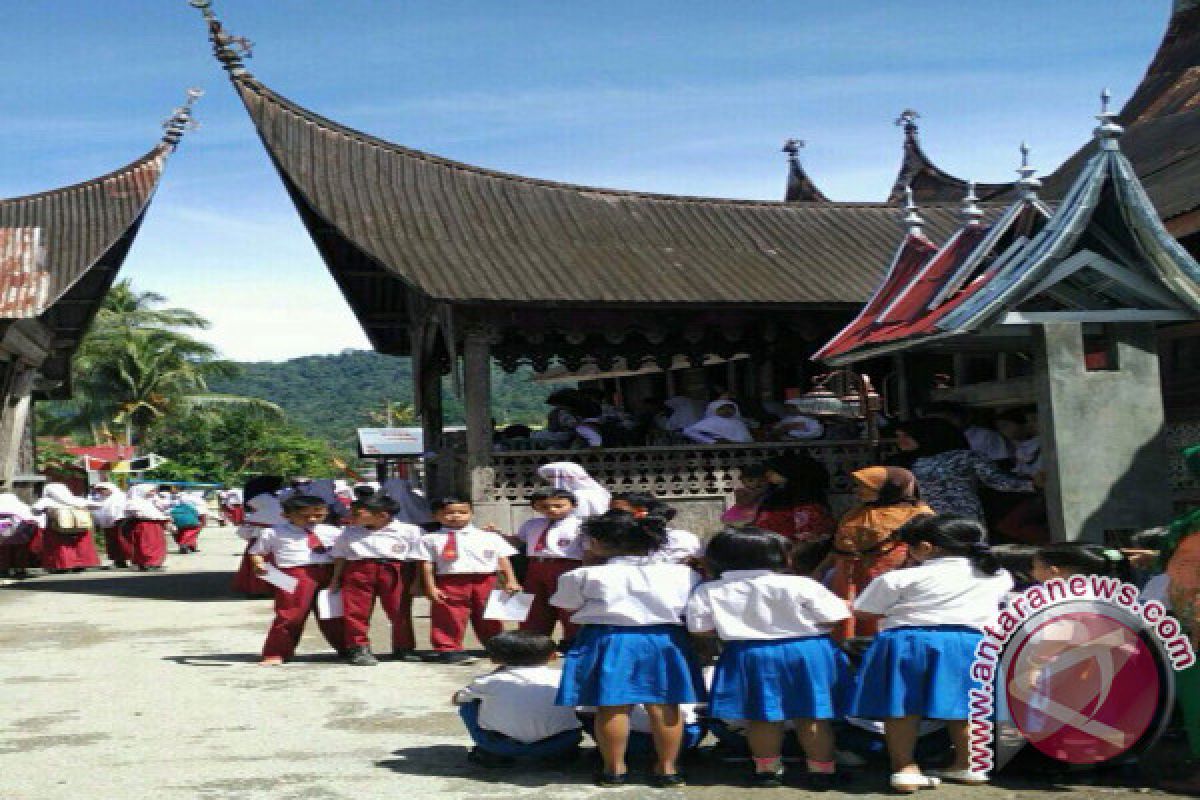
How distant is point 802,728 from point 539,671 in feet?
4.09

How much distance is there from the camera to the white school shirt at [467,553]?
31.9 ft

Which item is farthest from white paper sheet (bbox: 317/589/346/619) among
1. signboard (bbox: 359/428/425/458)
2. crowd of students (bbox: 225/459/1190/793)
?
signboard (bbox: 359/428/425/458)

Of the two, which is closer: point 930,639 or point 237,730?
point 930,639

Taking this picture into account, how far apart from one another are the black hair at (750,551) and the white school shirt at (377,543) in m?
4.25

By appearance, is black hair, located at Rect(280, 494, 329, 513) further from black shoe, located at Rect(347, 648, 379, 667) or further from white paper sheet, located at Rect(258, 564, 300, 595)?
black shoe, located at Rect(347, 648, 379, 667)

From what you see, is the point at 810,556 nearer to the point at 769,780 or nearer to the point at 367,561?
the point at 769,780

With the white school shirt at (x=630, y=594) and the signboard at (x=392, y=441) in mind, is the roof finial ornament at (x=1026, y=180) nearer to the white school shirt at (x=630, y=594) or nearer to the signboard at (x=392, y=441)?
the white school shirt at (x=630, y=594)

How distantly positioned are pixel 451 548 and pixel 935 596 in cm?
469

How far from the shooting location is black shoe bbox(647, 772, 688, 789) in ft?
19.0

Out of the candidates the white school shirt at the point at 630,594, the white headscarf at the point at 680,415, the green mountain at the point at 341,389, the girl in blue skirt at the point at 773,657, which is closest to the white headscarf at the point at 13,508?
the white headscarf at the point at 680,415

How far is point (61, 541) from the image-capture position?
2017 cm

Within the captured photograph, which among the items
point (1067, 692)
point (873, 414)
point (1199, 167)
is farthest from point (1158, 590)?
point (1199, 167)

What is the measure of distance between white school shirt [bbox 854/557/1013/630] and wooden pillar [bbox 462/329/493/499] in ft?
29.5

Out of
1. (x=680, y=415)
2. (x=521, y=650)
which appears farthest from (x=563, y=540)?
(x=680, y=415)
